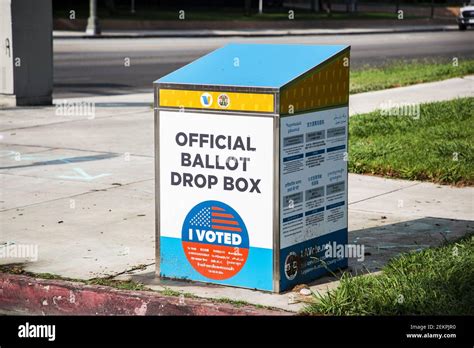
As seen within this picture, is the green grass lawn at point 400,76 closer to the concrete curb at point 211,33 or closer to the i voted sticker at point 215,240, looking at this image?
the i voted sticker at point 215,240

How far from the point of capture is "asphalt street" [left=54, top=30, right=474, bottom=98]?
908 inches

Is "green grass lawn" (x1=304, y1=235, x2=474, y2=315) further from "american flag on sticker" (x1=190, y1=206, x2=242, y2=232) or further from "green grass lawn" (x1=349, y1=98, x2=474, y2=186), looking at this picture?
"green grass lawn" (x1=349, y1=98, x2=474, y2=186)

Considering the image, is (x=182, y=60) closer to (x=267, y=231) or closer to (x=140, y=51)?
(x=140, y=51)

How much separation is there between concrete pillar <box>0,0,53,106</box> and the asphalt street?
2145 millimetres

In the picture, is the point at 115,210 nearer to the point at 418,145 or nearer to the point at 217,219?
the point at 217,219

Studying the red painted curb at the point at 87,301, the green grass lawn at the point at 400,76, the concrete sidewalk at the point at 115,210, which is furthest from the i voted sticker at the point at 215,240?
the green grass lawn at the point at 400,76

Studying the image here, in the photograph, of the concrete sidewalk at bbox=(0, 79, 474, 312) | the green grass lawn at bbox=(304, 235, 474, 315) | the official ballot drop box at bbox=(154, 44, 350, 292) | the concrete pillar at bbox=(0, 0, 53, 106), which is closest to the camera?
the green grass lawn at bbox=(304, 235, 474, 315)

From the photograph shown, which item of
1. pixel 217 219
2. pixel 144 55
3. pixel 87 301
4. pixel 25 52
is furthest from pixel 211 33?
pixel 87 301

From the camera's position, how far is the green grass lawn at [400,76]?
20875 millimetres

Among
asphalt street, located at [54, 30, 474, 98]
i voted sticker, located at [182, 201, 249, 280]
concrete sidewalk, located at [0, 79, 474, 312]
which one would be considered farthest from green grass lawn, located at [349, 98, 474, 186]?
asphalt street, located at [54, 30, 474, 98]
